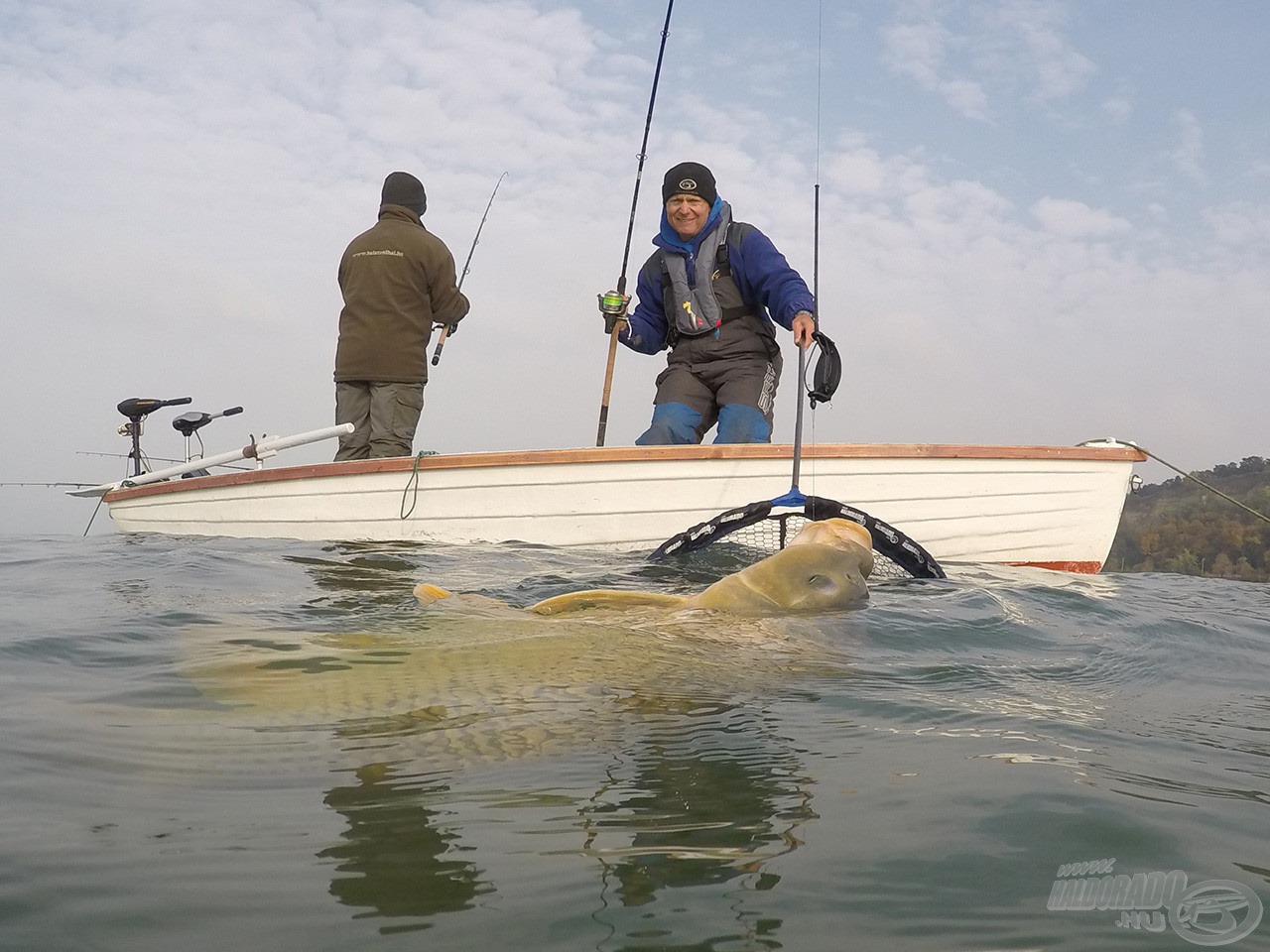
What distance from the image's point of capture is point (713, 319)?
6.55m

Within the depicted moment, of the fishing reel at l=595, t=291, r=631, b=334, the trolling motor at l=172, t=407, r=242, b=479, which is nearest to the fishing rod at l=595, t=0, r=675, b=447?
the fishing reel at l=595, t=291, r=631, b=334

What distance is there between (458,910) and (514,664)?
1.21 meters

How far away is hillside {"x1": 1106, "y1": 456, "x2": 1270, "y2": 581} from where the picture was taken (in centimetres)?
758

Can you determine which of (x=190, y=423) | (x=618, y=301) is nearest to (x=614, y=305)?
(x=618, y=301)

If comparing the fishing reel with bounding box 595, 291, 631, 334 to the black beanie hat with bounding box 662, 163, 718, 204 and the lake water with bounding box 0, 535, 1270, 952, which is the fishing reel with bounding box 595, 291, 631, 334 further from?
the lake water with bounding box 0, 535, 1270, 952

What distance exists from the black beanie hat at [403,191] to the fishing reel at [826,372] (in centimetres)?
338

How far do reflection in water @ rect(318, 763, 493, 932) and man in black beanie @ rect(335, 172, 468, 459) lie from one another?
5.77 metres

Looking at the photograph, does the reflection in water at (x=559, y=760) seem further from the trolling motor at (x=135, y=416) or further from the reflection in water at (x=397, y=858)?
the trolling motor at (x=135, y=416)

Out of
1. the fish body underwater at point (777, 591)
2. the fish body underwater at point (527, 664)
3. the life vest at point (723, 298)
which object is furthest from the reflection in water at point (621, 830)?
the life vest at point (723, 298)

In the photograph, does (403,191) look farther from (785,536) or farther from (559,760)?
(559,760)

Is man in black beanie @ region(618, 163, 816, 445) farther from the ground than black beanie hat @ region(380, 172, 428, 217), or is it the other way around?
black beanie hat @ region(380, 172, 428, 217)

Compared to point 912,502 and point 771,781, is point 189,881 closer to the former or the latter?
point 771,781

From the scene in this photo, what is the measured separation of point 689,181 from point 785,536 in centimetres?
278

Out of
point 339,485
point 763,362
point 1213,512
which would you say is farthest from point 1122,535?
point 339,485
